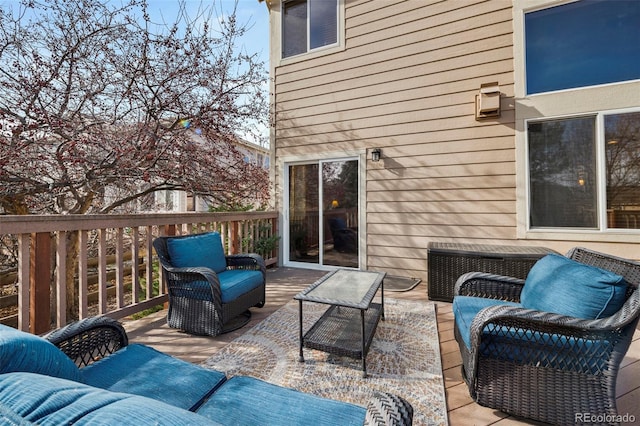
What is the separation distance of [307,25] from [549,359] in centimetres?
610

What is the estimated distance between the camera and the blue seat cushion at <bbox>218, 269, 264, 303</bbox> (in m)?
2.79

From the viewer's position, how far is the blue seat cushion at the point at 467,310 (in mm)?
1928

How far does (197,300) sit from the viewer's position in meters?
2.76

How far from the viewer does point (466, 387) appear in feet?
6.53

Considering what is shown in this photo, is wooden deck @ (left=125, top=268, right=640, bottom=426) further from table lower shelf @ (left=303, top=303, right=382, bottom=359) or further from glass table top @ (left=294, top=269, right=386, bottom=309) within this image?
glass table top @ (left=294, top=269, right=386, bottom=309)

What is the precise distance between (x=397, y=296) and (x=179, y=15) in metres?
5.10

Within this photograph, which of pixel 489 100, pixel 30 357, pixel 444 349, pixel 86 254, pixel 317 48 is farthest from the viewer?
pixel 317 48

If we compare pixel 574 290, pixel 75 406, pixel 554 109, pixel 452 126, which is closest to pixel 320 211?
pixel 452 126

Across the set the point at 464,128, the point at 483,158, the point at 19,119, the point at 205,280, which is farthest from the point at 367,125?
the point at 19,119

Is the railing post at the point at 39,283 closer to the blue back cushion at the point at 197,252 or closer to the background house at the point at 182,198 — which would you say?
the blue back cushion at the point at 197,252

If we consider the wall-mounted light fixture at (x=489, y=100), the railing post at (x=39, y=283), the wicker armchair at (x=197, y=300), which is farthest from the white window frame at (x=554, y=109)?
the railing post at (x=39, y=283)

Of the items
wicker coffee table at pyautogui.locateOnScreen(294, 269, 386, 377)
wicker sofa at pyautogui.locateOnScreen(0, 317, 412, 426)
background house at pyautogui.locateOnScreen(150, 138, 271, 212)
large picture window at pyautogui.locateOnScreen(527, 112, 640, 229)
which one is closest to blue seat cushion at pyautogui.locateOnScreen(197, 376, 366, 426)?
wicker sofa at pyautogui.locateOnScreen(0, 317, 412, 426)

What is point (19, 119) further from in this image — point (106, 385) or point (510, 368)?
point (510, 368)

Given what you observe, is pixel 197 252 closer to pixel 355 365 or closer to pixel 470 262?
pixel 355 365
